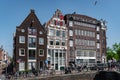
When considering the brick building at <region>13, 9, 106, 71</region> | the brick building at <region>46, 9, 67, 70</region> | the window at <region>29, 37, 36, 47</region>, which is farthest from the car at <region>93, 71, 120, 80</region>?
the brick building at <region>46, 9, 67, 70</region>

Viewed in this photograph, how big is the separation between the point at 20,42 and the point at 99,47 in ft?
83.6

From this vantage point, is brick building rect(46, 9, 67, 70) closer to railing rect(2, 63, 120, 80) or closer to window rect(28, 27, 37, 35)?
window rect(28, 27, 37, 35)

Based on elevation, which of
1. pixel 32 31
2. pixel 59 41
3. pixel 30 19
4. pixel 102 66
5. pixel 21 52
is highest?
pixel 30 19

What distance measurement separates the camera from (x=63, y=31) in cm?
5478

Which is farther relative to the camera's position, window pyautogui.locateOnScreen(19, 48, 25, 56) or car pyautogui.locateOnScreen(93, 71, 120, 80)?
window pyautogui.locateOnScreen(19, 48, 25, 56)

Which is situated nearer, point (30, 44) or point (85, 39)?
point (30, 44)

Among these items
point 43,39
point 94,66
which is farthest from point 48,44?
point 94,66

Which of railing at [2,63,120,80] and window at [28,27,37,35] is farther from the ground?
window at [28,27,37,35]

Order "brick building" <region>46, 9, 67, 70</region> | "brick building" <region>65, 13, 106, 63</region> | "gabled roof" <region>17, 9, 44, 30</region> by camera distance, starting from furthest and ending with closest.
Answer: "brick building" <region>65, 13, 106, 63</region>, "brick building" <region>46, 9, 67, 70</region>, "gabled roof" <region>17, 9, 44, 30</region>

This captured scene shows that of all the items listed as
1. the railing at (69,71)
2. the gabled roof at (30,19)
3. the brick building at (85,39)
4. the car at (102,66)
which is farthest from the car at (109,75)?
the brick building at (85,39)

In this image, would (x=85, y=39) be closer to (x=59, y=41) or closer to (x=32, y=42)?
(x=59, y=41)

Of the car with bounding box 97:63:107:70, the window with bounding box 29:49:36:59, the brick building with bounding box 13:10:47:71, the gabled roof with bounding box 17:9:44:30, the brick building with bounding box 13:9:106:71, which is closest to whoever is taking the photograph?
the car with bounding box 97:63:107:70

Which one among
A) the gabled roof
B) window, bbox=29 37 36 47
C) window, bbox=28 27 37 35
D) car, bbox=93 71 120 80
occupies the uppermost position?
the gabled roof

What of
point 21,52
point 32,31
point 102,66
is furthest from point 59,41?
point 102,66
